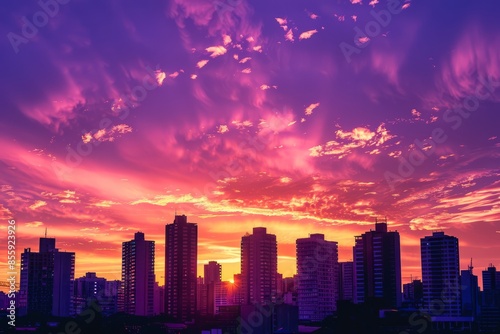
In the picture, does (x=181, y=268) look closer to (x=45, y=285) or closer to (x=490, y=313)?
(x=45, y=285)

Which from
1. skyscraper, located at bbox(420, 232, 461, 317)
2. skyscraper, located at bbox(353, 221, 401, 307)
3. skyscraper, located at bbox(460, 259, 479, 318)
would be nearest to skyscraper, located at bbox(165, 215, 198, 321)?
skyscraper, located at bbox(353, 221, 401, 307)

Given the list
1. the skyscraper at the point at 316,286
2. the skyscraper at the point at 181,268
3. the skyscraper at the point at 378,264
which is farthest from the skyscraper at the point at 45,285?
the skyscraper at the point at 378,264

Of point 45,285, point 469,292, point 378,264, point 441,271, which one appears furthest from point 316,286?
point 45,285

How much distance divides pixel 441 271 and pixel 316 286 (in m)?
34.6

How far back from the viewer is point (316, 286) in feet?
624

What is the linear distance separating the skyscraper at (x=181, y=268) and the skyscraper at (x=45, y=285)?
3148 cm

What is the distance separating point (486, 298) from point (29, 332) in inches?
5117

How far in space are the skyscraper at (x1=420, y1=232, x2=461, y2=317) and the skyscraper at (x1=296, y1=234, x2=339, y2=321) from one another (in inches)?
1026

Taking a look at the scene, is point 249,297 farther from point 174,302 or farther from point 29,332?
point 29,332

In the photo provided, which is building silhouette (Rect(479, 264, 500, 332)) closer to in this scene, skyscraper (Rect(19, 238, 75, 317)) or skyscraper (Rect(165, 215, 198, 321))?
skyscraper (Rect(165, 215, 198, 321))

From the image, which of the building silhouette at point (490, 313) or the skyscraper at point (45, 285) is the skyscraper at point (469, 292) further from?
the skyscraper at point (45, 285)

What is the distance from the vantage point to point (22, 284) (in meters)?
198

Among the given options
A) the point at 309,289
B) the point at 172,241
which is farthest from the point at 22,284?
the point at 309,289

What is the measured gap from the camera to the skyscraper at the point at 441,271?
17725cm
